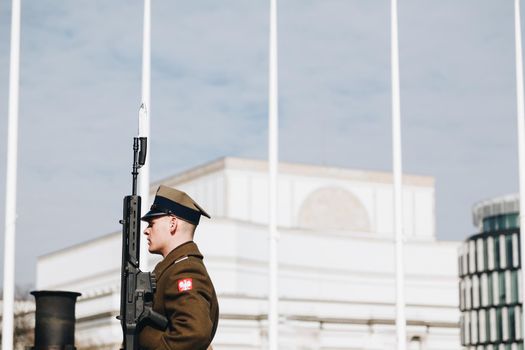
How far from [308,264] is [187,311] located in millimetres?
100650

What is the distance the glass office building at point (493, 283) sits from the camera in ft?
412

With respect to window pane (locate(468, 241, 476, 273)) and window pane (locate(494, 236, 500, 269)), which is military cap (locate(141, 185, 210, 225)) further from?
window pane (locate(468, 241, 476, 273))

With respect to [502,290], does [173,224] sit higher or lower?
lower

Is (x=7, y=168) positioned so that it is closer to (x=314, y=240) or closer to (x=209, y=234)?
(x=209, y=234)

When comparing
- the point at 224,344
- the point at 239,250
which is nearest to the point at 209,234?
the point at 239,250

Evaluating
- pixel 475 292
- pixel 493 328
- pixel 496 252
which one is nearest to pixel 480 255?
pixel 496 252

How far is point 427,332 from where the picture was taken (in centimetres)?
10006

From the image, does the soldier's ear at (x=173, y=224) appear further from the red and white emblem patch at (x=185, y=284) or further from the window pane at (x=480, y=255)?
the window pane at (x=480, y=255)

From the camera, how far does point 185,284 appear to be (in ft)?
23.8

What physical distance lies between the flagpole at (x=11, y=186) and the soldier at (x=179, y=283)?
21061 mm

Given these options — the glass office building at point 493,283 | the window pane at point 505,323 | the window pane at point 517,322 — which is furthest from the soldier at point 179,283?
the window pane at point 505,323

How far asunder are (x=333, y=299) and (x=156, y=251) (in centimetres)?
9823

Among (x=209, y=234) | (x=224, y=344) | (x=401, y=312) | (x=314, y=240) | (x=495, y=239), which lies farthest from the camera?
(x=495, y=239)

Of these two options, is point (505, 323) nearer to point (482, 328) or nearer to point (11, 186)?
point (482, 328)
